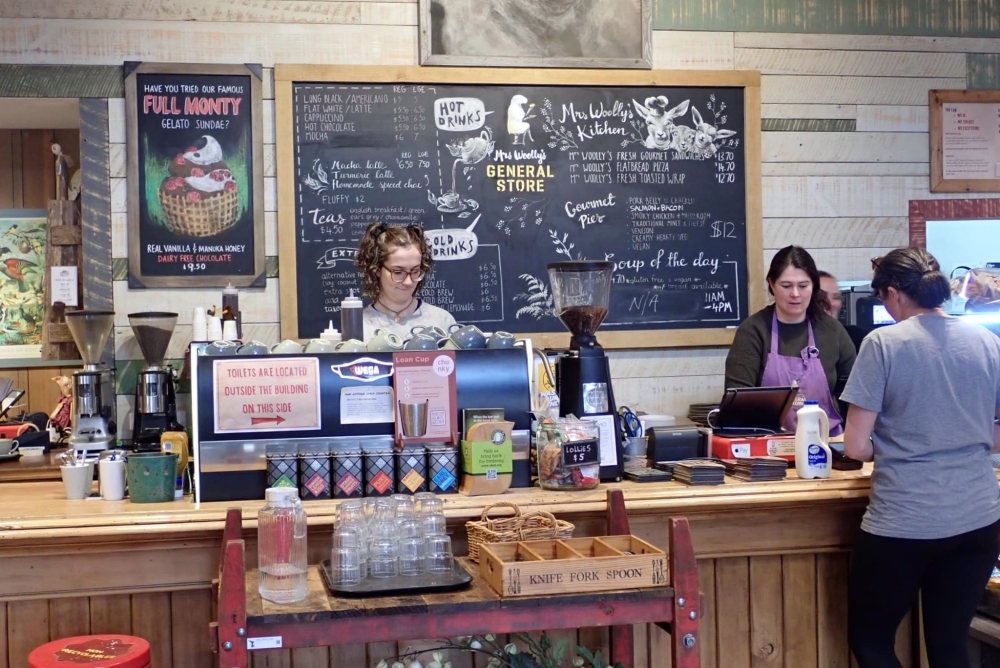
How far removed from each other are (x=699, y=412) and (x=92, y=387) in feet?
8.18

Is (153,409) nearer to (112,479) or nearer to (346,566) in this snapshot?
(112,479)

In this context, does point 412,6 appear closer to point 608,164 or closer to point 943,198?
point 608,164

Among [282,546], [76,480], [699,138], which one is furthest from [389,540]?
[699,138]

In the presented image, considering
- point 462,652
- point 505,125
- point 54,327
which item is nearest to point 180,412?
point 54,327

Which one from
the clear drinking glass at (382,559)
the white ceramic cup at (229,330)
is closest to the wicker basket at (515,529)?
the clear drinking glass at (382,559)

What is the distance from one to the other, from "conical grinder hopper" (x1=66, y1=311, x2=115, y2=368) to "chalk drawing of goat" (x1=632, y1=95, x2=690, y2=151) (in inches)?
92.3

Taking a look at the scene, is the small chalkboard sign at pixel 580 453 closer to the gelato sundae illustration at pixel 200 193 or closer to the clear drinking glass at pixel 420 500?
the clear drinking glass at pixel 420 500

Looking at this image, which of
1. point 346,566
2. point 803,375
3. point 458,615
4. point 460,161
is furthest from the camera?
point 460,161

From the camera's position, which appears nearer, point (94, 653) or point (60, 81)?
point (94, 653)

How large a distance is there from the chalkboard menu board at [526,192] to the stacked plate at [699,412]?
35 cm

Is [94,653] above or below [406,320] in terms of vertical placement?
below

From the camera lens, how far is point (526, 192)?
4.26 m

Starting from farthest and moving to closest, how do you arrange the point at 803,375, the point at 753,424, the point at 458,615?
the point at 803,375
the point at 753,424
the point at 458,615

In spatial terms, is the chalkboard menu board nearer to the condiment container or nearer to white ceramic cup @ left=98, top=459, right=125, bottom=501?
the condiment container
